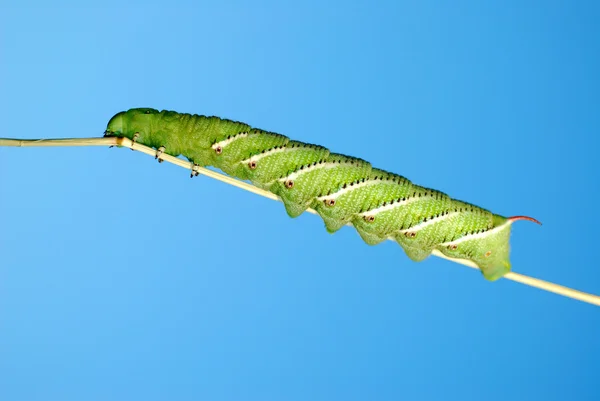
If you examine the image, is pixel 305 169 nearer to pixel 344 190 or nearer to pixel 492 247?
pixel 344 190

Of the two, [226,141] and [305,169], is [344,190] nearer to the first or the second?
[305,169]

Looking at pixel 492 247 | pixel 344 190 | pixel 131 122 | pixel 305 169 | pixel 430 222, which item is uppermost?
pixel 131 122

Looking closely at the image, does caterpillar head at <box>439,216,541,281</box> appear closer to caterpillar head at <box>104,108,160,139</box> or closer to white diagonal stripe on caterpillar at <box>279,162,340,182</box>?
white diagonal stripe on caterpillar at <box>279,162,340,182</box>

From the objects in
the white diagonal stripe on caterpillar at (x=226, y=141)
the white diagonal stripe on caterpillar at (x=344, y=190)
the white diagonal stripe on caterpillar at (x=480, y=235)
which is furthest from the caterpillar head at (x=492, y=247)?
the white diagonal stripe on caterpillar at (x=226, y=141)

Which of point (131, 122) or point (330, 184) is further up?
point (131, 122)

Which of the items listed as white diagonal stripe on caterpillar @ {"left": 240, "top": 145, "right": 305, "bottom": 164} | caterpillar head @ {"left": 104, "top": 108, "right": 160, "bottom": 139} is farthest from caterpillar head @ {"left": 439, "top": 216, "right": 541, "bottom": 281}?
caterpillar head @ {"left": 104, "top": 108, "right": 160, "bottom": 139}

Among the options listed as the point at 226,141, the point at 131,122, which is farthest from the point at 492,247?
the point at 131,122

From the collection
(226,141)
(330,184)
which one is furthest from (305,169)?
(226,141)
